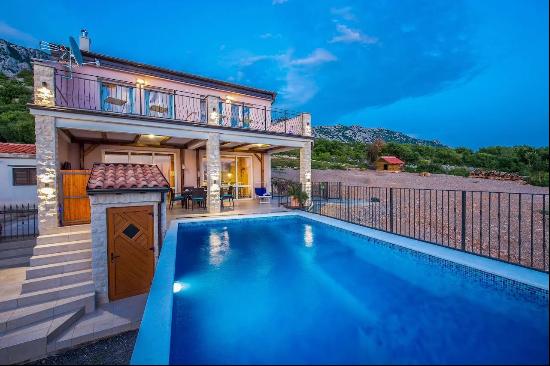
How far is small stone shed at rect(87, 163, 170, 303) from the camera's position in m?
5.97

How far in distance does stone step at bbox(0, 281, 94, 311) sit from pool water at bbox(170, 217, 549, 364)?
2555 millimetres

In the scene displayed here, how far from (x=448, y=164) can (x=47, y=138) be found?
38963 mm

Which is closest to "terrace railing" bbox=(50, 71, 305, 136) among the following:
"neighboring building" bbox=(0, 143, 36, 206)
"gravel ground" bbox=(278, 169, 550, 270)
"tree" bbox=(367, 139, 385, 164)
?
"gravel ground" bbox=(278, 169, 550, 270)

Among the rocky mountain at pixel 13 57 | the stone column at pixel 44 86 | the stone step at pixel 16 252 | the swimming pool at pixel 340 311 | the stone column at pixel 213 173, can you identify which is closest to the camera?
the swimming pool at pixel 340 311

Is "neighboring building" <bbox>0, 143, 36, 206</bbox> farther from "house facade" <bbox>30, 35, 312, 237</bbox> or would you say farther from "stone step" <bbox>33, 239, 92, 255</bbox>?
"stone step" <bbox>33, 239, 92, 255</bbox>

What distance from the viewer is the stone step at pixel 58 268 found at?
5.92 metres

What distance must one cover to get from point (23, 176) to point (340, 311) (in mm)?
19538

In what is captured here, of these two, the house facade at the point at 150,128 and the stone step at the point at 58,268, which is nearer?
the stone step at the point at 58,268

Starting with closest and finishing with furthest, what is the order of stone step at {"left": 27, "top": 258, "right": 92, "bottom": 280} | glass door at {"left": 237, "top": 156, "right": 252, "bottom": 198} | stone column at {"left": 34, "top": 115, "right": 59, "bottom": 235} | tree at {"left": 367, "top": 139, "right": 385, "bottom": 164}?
stone step at {"left": 27, "top": 258, "right": 92, "bottom": 280}
stone column at {"left": 34, "top": 115, "right": 59, "bottom": 235}
glass door at {"left": 237, "top": 156, "right": 252, "bottom": 198}
tree at {"left": 367, "top": 139, "right": 385, "bottom": 164}

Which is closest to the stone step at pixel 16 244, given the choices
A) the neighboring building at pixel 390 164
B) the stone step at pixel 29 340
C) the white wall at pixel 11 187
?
the stone step at pixel 29 340

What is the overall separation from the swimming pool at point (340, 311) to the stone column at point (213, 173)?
14.6ft

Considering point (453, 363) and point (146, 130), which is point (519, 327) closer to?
point (453, 363)

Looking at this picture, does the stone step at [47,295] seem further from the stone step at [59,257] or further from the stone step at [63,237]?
the stone step at [63,237]

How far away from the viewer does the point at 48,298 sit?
5.67 metres
